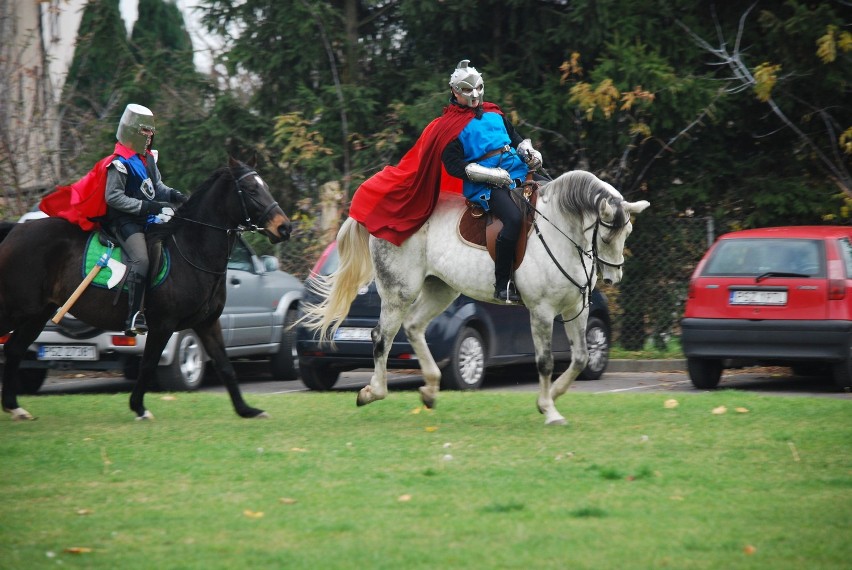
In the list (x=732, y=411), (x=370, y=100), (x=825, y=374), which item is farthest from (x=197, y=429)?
(x=370, y=100)

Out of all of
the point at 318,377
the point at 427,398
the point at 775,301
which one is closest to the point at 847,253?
the point at 775,301

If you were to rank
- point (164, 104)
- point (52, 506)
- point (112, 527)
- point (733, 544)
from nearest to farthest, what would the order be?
point (733, 544) < point (112, 527) < point (52, 506) < point (164, 104)

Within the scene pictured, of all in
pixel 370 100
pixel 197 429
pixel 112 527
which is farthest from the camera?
pixel 370 100

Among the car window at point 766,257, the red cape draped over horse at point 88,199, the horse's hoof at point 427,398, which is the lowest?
the horse's hoof at point 427,398

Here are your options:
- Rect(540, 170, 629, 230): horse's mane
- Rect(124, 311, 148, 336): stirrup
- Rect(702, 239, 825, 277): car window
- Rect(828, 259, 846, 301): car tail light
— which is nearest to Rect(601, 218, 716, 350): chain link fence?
Rect(702, 239, 825, 277): car window

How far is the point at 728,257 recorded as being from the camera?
13148 mm

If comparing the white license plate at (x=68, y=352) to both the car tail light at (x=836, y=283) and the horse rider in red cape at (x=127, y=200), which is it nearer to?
the horse rider in red cape at (x=127, y=200)

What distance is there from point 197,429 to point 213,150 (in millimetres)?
11229

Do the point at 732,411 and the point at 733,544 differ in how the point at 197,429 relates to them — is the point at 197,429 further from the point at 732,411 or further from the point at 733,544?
the point at 733,544

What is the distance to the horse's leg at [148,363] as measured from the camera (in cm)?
1002

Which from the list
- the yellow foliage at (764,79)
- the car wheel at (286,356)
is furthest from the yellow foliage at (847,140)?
the car wheel at (286,356)

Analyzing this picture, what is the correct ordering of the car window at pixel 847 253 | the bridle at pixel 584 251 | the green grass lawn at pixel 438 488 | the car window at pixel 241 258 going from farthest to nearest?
the car window at pixel 241 258 < the car window at pixel 847 253 < the bridle at pixel 584 251 < the green grass lawn at pixel 438 488

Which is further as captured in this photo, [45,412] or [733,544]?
[45,412]

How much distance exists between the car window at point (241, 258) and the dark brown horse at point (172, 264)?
524 cm
